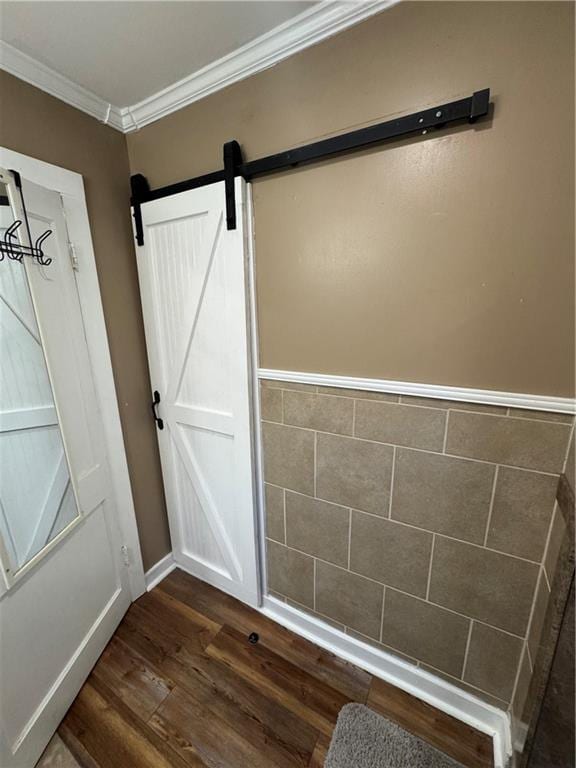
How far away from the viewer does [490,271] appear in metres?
0.95

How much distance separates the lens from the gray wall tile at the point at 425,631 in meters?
1.22

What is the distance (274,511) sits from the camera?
61.4 inches

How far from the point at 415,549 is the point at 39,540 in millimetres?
1455

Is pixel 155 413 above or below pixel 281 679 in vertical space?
above

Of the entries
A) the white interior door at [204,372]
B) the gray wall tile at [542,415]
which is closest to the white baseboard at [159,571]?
the white interior door at [204,372]

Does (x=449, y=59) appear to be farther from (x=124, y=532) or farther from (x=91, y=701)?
(x=91, y=701)

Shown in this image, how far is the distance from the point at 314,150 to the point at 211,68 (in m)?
0.58

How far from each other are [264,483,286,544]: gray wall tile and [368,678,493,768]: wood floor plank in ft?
2.38

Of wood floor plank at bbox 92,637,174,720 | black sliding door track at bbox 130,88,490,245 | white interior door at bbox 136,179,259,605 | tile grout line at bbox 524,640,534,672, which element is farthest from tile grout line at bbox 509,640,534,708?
black sliding door track at bbox 130,88,490,245

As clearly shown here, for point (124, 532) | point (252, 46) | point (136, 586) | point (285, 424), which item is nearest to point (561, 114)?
point (252, 46)

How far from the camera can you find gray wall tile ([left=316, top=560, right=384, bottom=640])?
1.38m

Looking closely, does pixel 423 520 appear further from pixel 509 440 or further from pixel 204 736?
pixel 204 736

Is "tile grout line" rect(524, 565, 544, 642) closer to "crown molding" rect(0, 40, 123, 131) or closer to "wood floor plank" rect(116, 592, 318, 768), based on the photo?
"wood floor plank" rect(116, 592, 318, 768)

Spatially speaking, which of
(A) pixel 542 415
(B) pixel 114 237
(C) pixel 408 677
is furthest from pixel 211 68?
(C) pixel 408 677
